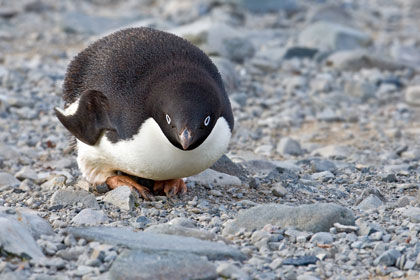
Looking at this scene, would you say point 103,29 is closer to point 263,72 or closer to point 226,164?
point 263,72

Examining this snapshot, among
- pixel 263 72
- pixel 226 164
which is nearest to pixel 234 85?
pixel 263 72

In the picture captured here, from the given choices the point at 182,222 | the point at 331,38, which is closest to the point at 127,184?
the point at 182,222

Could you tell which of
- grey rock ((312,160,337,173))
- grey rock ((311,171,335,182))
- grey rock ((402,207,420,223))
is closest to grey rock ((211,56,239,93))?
grey rock ((312,160,337,173))

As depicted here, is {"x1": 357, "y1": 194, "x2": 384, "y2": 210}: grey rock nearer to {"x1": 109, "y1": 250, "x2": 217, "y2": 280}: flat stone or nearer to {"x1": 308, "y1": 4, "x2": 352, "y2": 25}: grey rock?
{"x1": 109, "y1": 250, "x2": 217, "y2": 280}: flat stone

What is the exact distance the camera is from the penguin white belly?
17.7 feet

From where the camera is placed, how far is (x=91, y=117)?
5863 millimetres

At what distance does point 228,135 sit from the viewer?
18.9ft

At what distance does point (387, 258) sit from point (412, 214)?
967mm

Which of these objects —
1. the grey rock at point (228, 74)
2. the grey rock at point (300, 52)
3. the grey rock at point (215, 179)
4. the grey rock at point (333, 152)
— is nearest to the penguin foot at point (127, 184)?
the grey rock at point (215, 179)

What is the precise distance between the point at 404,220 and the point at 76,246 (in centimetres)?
239

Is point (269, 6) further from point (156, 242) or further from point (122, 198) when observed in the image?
point (156, 242)

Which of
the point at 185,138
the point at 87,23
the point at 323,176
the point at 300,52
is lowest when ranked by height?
the point at 323,176

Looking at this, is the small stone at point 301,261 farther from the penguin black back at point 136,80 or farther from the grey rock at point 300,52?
the grey rock at point 300,52

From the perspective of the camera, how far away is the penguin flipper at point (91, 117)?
19.1 feet
